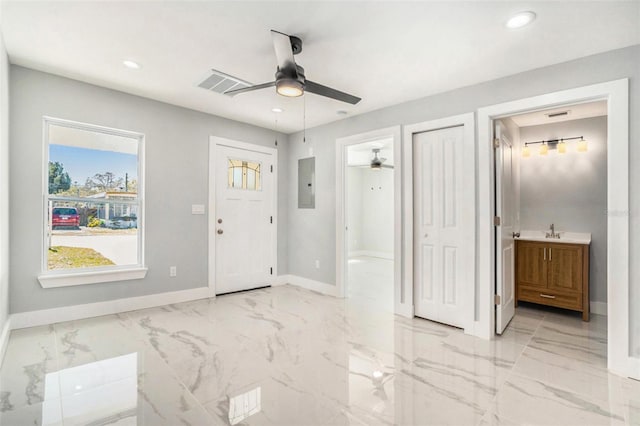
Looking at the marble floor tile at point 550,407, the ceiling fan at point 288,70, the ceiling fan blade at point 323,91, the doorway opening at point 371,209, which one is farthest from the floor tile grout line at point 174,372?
the doorway opening at point 371,209

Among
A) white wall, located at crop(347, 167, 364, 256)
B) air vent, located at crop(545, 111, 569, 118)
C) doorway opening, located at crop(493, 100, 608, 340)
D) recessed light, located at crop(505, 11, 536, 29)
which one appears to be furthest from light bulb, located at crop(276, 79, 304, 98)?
white wall, located at crop(347, 167, 364, 256)

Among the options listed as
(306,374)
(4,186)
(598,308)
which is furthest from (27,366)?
(598,308)

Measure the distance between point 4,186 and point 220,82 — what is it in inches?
85.2

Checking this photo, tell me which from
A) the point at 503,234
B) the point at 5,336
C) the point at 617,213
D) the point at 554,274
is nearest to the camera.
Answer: the point at 617,213

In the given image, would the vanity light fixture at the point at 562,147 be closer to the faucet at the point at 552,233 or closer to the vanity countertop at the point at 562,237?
the faucet at the point at 552,233

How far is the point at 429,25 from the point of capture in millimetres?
2252

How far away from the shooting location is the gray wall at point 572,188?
3.92m

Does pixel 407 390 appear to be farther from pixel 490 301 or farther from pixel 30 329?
pixel 30 329

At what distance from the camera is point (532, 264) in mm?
3998

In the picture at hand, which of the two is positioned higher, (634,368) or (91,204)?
(91,204)

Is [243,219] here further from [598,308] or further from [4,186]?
[598,308]

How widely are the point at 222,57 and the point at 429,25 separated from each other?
1749mm

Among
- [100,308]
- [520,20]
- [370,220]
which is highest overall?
[520,20]

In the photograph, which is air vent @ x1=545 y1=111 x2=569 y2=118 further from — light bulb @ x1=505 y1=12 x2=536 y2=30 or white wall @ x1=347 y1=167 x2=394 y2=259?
white wall @ x1=347 y1=167 x2=394 y2=259
